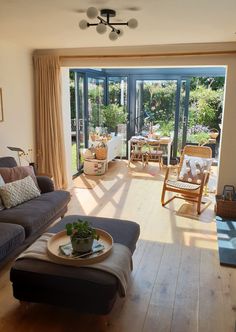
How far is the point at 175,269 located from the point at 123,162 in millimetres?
4660

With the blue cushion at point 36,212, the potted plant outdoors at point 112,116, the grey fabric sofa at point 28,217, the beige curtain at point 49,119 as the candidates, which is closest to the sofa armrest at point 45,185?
the grey fabric sofa at point 28,217

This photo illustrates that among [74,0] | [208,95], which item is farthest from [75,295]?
[208,95]

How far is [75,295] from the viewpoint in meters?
2.08

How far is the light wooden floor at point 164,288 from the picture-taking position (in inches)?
85.3

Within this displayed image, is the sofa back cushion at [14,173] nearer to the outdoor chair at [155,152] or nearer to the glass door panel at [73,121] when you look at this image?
the glass door panel at [73,121]

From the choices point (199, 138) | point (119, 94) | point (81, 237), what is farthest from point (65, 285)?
point (119, 94)

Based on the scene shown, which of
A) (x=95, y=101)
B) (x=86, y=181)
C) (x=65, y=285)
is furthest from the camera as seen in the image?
(x=95, y=101)

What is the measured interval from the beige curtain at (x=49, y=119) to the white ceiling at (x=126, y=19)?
1.55 feet

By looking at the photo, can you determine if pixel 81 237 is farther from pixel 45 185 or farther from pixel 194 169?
pixel 194 169

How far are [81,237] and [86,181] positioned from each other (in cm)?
366

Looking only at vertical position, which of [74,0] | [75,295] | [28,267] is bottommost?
[75,295]

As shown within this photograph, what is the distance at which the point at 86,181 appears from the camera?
5844 millimetres

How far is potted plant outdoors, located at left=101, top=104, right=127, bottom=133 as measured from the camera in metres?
7.27

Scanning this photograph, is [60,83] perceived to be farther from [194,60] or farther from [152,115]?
[152,115]
